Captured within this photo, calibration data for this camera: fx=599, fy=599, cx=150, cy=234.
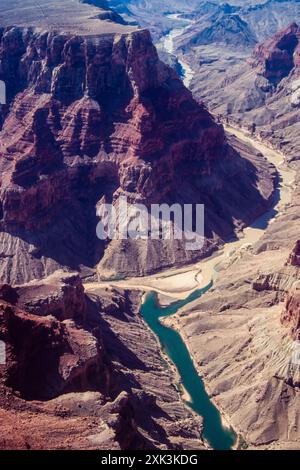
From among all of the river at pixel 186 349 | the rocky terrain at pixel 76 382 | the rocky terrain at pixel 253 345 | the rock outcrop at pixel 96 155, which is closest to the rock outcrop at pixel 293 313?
the rocky terrain at pixel 253 345

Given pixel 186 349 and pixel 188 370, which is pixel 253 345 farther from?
pixel 186 349

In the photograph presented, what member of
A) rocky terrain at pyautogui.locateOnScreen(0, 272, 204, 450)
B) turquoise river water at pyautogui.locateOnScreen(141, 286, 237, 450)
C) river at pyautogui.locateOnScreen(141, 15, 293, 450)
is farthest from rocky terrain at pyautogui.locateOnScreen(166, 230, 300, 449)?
rocky terrain at pyautogui.locateOnScreen(0, 272, 204, 450)

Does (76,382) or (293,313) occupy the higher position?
(293,313)

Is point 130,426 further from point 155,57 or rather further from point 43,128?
point 155,57

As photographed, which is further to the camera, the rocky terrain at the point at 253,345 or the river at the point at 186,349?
the river at the point at 186,349

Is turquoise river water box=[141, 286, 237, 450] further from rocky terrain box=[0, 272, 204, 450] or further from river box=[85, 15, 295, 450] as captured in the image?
rocky terrain box=[0, 272, 204, 450]

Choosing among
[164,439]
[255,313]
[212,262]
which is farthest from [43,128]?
[164,439]

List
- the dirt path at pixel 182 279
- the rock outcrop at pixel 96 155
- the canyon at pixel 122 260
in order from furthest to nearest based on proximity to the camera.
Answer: the rock outcrop at pixel 96 155, the dirt path at pixel 182 279, the canyon at pixel 122 260

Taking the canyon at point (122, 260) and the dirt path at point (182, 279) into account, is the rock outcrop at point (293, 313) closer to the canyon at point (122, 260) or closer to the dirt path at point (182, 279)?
the canyon at point (122, 260)

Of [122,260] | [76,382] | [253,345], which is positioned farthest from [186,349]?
[76,382]
